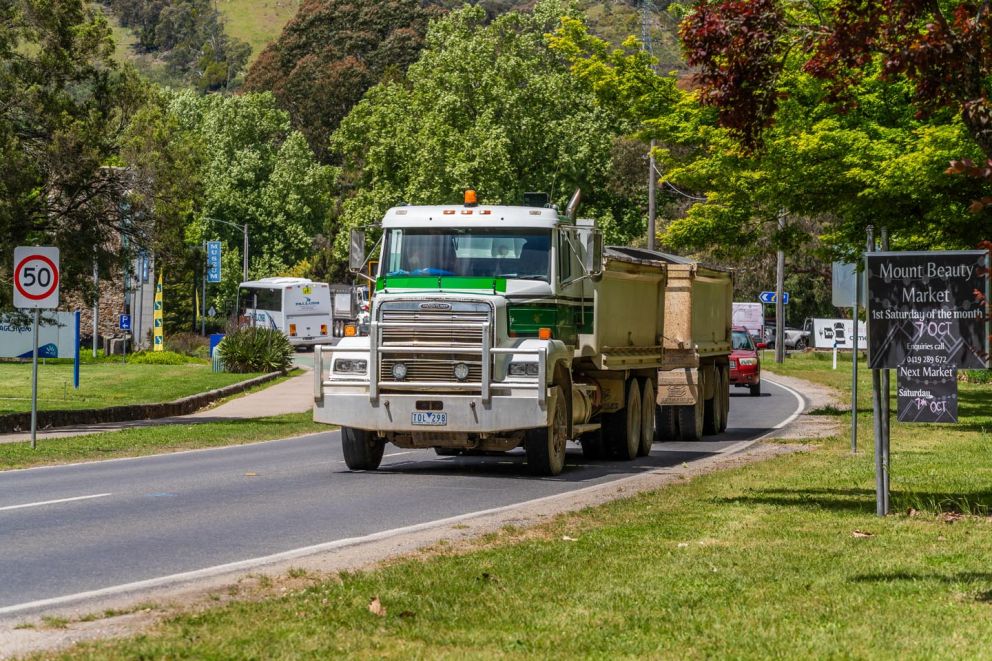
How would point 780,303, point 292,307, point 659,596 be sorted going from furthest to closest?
point 292,307 < point 780,303 < point 659,596

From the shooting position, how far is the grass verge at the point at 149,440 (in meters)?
22.2

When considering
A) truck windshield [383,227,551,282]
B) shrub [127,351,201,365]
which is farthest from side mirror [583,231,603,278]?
shrub [127,351,201,365]

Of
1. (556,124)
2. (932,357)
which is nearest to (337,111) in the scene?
(556,124)

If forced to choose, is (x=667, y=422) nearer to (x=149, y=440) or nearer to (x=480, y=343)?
(x=149, y=440)

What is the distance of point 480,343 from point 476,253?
67.0 inches

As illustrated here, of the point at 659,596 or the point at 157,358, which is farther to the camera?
the point at 157,358

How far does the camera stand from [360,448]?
19219 millimetres

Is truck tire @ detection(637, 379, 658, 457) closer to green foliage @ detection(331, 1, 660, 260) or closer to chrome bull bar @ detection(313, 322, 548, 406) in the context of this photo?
chrome bull bar @ detection(313, 322, 548, 406)

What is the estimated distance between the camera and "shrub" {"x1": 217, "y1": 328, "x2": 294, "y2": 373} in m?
51.1

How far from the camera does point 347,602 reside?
909cm

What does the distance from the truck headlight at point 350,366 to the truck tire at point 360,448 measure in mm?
906

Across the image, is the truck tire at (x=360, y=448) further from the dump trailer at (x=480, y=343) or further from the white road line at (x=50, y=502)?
the white road line at (x=50, y=502)

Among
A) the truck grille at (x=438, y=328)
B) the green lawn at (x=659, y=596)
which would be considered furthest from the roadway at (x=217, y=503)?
the truck grille at (x=438, y=328)

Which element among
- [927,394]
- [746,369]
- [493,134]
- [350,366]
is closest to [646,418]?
[350,366]
